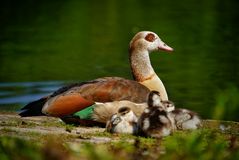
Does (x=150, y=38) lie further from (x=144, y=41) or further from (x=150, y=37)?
(x=144, y=41)

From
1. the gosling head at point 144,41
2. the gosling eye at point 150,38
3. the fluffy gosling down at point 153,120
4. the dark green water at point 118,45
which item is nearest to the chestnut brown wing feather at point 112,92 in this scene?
the fluffy gosling down at point 153,120

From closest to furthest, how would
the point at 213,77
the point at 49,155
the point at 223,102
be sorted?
the point at 49,155, the point at 223,102, the point at 213,77

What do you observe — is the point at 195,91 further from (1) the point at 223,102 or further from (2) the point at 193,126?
(1) the point at 223,102

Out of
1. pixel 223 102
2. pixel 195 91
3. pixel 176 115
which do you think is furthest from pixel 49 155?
pixel 195 91

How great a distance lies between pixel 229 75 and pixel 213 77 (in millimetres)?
544

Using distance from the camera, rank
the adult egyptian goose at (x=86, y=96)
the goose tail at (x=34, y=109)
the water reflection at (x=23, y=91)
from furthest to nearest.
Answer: the water reflection at (x=23, y=91) < the goose tail at (x=34, y=109) < the adult egyptian goose at (x=86, y=96)

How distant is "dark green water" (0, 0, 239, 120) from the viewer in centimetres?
2019

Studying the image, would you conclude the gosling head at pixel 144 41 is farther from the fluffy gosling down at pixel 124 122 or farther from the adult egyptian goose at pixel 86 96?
the fluffy gosling down at pixel 124 122

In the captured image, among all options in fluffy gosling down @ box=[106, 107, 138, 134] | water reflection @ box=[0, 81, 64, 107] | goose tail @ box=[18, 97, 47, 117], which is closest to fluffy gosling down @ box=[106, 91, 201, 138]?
fluffy gosling down @ box=[106, 107, 138, 134]

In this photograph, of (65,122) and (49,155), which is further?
(65,122)

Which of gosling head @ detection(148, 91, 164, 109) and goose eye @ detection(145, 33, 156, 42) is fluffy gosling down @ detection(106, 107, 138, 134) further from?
goose eye @ detection(145, 33, 156, 42)

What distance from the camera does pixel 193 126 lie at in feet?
30.9

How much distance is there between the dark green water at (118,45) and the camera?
20.2 meters

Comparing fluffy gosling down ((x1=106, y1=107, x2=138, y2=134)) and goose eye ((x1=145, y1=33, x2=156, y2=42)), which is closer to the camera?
fluffy gosling down ((x1=106, y1=107, x2=138, y2=134))
